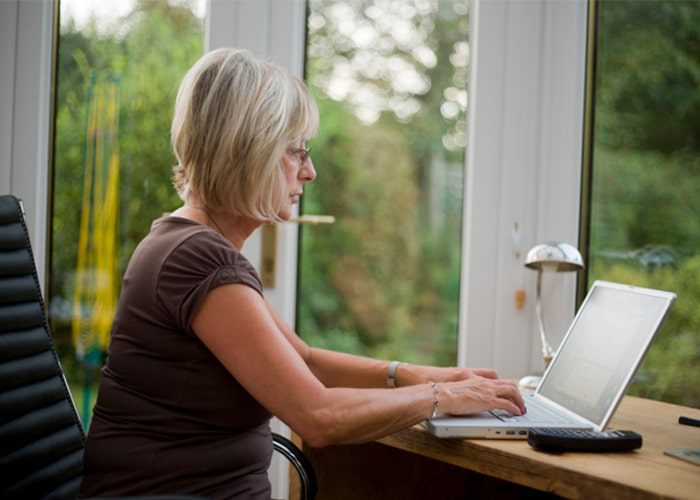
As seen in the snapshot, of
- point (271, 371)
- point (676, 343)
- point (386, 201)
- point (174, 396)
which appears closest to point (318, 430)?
point (271, 371)

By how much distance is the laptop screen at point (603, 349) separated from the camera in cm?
136

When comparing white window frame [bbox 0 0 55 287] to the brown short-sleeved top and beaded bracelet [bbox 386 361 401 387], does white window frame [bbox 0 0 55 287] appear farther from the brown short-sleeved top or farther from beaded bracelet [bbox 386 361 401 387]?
beaded bracelet [bbox 386 361 401 387]

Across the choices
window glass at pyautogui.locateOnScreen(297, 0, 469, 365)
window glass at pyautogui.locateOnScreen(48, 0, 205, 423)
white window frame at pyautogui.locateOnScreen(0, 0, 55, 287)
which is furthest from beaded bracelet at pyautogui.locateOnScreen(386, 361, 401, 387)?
window glass at pyautogui.locateOnScreen(297, 0, 469, 365)

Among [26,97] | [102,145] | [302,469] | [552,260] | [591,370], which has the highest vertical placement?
[26,97]

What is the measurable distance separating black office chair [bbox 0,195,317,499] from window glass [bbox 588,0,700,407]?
3.81ft

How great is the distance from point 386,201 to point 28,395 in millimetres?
3061

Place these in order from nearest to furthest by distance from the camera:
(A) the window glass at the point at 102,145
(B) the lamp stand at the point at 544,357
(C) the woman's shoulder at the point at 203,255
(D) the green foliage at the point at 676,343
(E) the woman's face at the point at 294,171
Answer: (C) the woman's shoulder at the point at 203,255 < (E) the woman's face at the point at 294,171 < (B) the lamp stand at the point at 544,357 < (D) the green foliage at the point at 676,343 < (A) the window glass at the point at 102,145

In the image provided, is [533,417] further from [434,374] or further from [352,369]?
[352,369]

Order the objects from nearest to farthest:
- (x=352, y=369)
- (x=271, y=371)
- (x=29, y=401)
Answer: (x=271, y=371)
(x=29, y=401)
(x=352, y=369)

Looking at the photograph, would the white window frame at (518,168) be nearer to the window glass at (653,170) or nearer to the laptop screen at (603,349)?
the window glass at (653,170)

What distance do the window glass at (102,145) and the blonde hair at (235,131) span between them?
0.91m

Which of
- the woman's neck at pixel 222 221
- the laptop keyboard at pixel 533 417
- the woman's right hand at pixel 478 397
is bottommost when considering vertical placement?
the laptop keyboard at pixel 533 417

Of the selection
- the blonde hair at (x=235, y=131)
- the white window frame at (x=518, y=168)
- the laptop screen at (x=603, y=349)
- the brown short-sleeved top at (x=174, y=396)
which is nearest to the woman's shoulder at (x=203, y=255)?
the brown short-sleeved top at (x=174, y=396)

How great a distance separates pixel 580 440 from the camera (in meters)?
1.23
